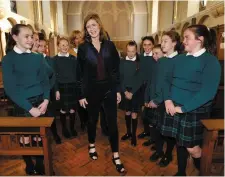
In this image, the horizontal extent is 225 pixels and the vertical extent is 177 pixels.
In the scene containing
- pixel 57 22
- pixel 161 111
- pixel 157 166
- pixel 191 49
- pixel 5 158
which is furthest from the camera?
pixel 57 22

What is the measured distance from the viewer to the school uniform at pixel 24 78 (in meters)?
1.65

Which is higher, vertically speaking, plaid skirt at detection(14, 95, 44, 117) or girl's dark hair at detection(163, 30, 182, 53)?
girl's dark hair at detection(163, 30, 182, 53)

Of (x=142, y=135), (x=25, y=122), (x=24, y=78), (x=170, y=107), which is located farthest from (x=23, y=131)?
(x=142, y=135)

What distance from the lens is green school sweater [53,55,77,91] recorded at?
2.80 m

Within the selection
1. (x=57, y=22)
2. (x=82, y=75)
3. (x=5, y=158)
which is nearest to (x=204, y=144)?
(x=82, y=75)

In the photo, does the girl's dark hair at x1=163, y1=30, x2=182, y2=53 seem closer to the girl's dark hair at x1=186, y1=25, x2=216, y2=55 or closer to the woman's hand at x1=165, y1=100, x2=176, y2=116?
the girl's dark hair at x1=186, y1=25, x2=216, y2=55

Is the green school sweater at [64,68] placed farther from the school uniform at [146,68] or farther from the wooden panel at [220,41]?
the wooden panel at [220,41]

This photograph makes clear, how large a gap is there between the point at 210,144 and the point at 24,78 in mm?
1756

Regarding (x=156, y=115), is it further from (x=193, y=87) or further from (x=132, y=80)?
(x=193, y=87)

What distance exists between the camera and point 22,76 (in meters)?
1.71

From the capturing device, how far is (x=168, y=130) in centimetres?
177

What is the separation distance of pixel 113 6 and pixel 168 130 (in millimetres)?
15479

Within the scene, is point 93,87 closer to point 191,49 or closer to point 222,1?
point 191,49

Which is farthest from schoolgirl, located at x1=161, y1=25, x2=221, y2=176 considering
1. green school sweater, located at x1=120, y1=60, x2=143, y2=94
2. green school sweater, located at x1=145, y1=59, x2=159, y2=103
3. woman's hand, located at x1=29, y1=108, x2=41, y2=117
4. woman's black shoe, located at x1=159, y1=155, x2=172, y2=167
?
woman's hand, located at x1=29, y1=108, x2=41, y2=117
